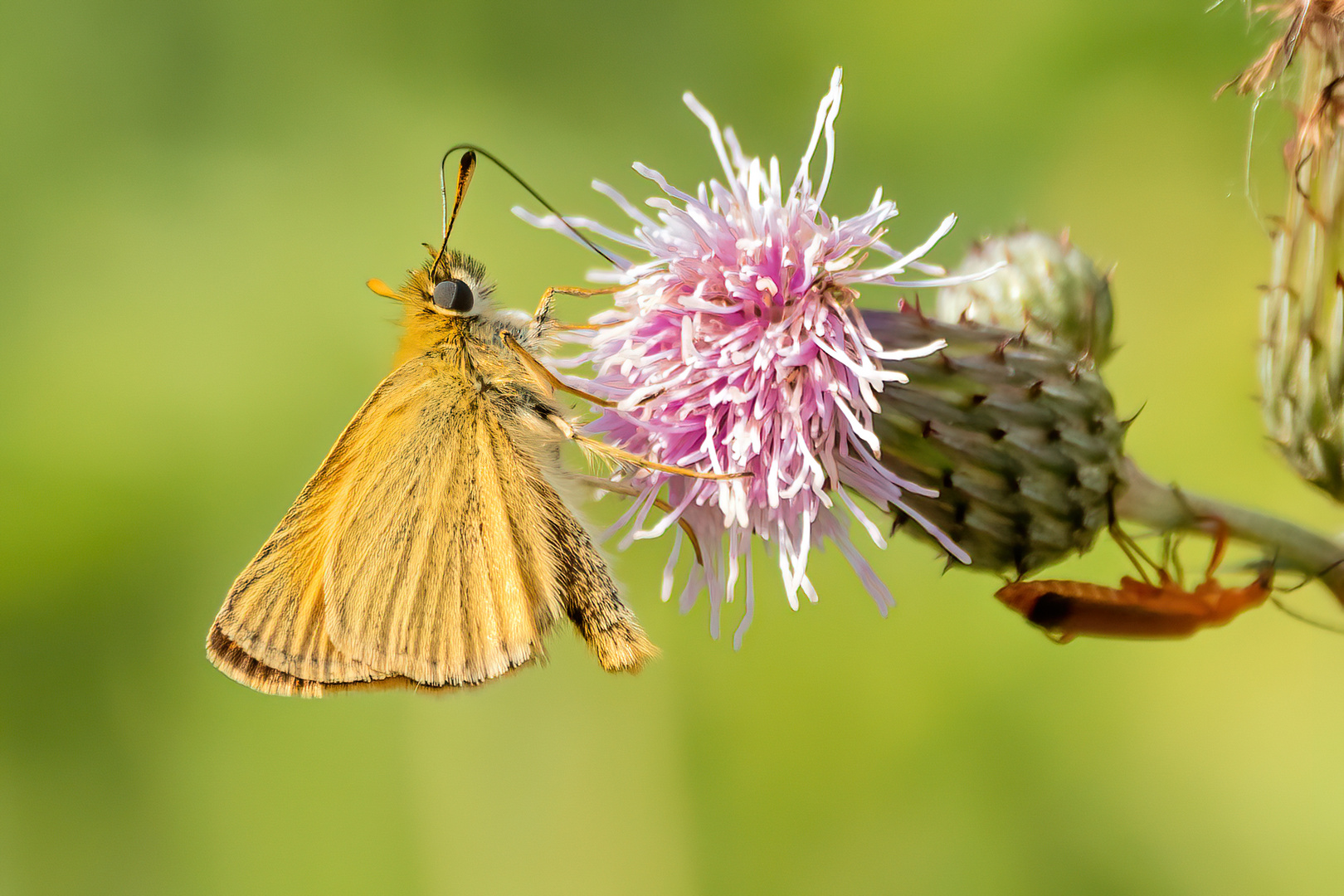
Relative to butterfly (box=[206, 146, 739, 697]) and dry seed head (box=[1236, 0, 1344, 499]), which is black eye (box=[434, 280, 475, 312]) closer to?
butterfly (box=[206, 146, 739, 697])

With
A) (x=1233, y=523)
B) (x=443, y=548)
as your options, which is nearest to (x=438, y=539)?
(x=443, y=548)

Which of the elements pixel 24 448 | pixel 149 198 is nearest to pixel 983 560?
pixel 24 448

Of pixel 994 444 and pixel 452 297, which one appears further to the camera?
pixel 452 297

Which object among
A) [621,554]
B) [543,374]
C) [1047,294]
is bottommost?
[621,554]

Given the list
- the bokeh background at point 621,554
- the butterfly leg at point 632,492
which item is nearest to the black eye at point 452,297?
the butterfly leg at point 632,492

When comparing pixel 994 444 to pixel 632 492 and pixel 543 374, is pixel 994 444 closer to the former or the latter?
pixel 632 492

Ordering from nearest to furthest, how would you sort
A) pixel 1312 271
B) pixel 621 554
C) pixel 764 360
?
pixel 764 360, pixel 1312 271, pixel 621 554

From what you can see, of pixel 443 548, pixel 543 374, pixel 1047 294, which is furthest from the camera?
pixel 1047 294
